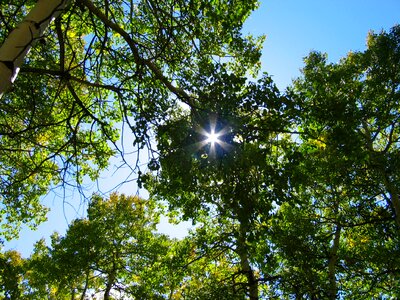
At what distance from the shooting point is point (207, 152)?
4.20 metres

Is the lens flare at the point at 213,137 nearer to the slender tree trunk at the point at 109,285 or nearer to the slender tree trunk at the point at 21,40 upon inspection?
the slender tree trunk at the point at 21,40

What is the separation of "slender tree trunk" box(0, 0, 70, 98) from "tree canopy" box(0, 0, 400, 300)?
0.05ft

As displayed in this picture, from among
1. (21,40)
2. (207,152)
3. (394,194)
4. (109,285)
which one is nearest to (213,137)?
(207,152)

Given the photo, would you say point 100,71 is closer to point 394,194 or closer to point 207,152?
point 207,152

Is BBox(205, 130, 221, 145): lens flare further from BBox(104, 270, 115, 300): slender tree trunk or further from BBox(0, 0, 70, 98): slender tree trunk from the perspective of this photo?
BBox(104, 270, 115, 300): slender tree trunk

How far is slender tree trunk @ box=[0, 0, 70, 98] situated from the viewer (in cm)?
217

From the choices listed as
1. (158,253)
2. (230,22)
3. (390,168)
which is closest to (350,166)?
(390,168)

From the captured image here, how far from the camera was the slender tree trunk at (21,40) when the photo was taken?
2.17 meters

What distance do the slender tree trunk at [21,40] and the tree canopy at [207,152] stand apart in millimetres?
15

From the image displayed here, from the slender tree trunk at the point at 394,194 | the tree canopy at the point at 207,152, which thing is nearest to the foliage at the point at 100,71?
the tree canopy at the point at 207,152

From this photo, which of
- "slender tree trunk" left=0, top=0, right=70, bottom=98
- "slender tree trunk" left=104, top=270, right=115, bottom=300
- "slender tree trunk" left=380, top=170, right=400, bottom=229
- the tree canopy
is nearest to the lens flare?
the tree canopy

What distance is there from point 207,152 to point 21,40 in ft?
8.28

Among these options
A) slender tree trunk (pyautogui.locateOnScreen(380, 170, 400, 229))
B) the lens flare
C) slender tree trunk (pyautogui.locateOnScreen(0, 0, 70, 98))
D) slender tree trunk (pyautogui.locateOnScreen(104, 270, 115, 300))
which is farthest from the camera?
slender tree trunk (pyautogui.locateOnScreen(104, 270, 115, 300))

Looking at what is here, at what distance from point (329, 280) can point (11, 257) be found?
2513 centimetres
